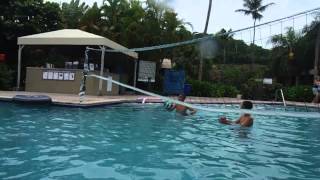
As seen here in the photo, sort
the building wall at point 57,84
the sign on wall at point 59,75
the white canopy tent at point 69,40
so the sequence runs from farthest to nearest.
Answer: the sign on wall at point 59,75 → the building wall at point 57,84 → the white canopy tent at point 69,40

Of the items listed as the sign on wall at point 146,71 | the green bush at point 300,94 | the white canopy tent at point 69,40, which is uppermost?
the white canopy tent at point 69,40

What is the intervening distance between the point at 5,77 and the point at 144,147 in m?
15.5

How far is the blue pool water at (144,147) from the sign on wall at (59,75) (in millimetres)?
7425

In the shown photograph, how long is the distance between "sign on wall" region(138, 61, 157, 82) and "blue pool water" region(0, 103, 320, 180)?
12626 millimetres

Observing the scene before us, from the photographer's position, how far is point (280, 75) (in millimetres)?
46062

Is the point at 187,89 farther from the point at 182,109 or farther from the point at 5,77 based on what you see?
the point at 182,109

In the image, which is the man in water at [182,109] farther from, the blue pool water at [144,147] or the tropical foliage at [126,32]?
the tropical foliage at [126,32]

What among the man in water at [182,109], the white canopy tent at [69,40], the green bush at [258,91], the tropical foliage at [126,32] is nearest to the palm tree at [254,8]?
the tropical foliage at [126,32]

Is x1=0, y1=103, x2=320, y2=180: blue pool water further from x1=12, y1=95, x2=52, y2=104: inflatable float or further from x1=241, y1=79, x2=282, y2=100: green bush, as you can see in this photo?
x1=241, y1=79, x2=282, y2=100: green bush

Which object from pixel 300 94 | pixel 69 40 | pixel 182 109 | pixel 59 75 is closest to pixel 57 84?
pixel 59 75

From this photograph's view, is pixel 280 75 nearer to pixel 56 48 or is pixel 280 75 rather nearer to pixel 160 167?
pixel 56 48

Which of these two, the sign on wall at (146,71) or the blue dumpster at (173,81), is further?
the blue dumpster at (173,81)

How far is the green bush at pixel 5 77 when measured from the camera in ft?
75.1

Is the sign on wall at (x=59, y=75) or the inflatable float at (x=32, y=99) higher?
the sign on wall at (x=59, y=75)
